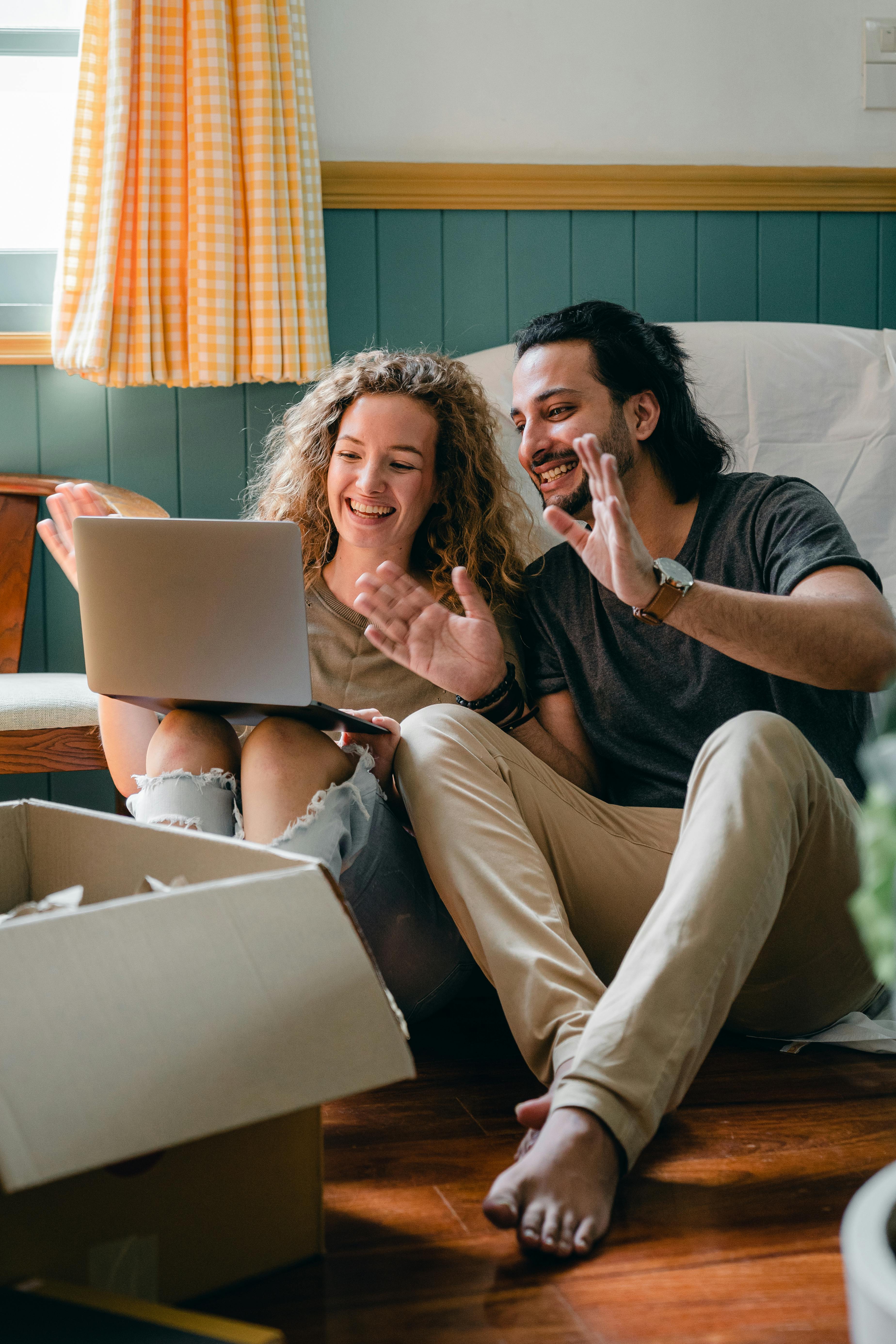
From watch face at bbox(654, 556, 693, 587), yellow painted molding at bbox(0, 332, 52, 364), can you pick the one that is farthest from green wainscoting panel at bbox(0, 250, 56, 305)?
watch face at bbox(654, 556, 693, 587)

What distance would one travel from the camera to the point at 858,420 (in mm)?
1865

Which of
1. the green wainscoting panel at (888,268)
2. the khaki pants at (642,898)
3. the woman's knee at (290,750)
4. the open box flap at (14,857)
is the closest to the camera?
the khaki pants at (642,898)

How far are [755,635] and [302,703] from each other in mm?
495

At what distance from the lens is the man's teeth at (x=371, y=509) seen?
1.50 metres

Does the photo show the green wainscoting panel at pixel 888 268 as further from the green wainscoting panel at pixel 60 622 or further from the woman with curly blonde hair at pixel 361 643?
the green wainscoting panel at pixel 60 622

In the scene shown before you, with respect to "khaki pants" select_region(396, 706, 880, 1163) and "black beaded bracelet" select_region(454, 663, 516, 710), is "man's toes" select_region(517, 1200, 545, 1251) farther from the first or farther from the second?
"black beaded bracelet" select_region(454, 663, 516, 710)

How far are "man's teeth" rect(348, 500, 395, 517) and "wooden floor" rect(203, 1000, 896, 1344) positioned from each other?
738 mm

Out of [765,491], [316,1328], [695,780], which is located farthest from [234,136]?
[316,1328]

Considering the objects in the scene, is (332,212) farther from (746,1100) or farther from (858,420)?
(746,1100)

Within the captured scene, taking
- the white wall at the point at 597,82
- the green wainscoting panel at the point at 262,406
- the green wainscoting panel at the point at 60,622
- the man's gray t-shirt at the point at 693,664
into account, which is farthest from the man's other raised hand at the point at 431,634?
the white wall at the point at 597,82

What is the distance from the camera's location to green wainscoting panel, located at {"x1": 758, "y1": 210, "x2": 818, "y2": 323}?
218 cm

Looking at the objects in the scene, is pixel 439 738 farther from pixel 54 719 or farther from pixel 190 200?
pixel 190 200

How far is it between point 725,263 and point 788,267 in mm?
132

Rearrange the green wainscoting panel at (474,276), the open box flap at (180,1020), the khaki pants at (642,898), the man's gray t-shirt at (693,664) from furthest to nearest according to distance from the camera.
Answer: the green wainscoting panel at (474,276) → the man's gray t-shirt at (693,664) → the khaki pants at (642,898) → the open box flap at (180,1020)
